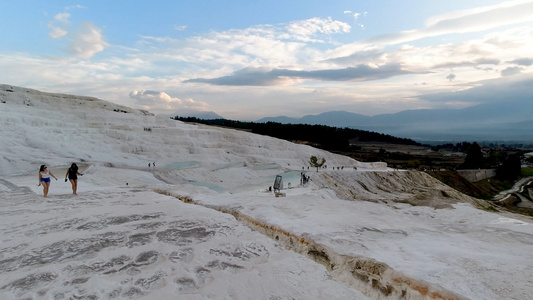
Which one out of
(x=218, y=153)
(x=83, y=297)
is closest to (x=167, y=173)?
(x=218, y=153)

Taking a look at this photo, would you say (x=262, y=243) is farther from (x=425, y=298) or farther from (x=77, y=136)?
(x=77, y=136)

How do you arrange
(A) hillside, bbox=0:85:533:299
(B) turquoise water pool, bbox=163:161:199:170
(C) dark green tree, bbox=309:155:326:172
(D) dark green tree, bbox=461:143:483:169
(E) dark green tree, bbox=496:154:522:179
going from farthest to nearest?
(D) dark green tree, bbox=461:143:483:169 → (E) dark green tree, bbox=496:154:522:179 → (C) dark green tree, bbox=309:155:326:172 → (B) turquoise water pool, bbox=163:161:199:170 → (A) hillside, bbox=0:85:533:299

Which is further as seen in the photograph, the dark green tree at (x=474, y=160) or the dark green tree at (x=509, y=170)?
the dark green tree at (x=474, y=160)

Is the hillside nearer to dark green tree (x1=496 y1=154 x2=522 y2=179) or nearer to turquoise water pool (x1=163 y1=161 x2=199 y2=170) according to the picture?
turquoise water pool (x1=163 y1=161 x2=199 y2=170)

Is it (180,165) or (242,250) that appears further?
(180,165)

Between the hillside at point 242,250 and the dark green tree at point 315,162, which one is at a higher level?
the hillside at point 242,250

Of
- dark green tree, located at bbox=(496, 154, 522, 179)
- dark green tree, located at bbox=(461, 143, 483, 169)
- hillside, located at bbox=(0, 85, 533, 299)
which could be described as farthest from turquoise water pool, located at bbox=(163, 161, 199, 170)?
dark green tree, located at bbox=(496, 154, 522, 179)

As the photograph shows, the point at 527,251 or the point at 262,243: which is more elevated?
the point at 527,251

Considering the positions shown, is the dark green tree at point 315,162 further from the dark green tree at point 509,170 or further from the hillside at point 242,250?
the dark green tree at point 509,170

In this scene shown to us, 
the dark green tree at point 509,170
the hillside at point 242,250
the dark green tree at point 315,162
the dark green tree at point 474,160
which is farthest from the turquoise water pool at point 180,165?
the dark green tree at point 509,170

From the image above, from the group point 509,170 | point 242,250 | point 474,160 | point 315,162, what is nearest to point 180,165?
point 315,162

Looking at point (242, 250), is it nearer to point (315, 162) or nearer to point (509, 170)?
point (315, 162)
